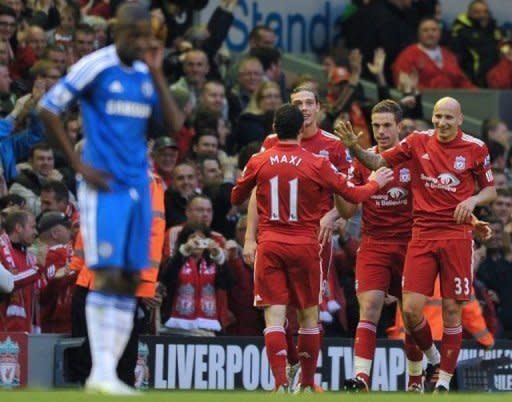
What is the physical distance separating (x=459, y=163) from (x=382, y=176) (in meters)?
1.12

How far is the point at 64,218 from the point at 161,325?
1.54 metres

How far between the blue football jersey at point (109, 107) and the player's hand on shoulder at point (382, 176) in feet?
12.6

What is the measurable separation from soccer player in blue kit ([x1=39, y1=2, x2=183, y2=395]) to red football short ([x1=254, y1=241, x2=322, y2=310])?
402 centimetres

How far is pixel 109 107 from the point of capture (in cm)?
1070

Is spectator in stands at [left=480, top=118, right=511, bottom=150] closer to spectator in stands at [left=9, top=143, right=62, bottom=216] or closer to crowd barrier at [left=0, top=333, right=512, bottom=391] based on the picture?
crowd barrier at [left=0, top=333, right=512, bottom=391]

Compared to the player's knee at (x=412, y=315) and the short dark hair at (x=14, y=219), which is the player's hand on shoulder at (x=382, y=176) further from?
the short dark hair at (x=14, y=219)

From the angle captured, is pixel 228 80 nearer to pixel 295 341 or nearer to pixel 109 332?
pixel 295 341

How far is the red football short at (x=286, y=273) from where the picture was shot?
48.3 feet

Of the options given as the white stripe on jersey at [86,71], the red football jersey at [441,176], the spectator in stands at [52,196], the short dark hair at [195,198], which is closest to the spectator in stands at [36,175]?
the spectator in stands at [52,196]

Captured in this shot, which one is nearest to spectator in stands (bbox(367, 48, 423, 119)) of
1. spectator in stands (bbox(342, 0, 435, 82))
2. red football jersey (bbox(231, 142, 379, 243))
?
spectator in stands (bbox(342, 0, 435, 82))

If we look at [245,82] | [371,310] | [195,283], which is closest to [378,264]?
[371,310]

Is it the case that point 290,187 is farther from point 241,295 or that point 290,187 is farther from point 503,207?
point 503,207

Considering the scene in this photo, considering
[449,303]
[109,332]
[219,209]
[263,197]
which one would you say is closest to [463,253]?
[449,303]

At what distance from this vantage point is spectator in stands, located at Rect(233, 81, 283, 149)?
794 inches
